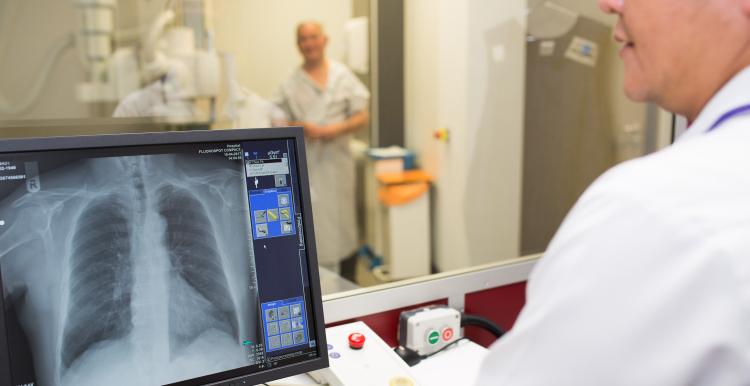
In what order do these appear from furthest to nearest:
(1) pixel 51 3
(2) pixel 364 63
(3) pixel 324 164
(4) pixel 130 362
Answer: (2) pixel 364 63, (3) pixel 324 164, (1) pixel 51 3, (4) pixel 130 362

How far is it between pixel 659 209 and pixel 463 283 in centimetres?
77

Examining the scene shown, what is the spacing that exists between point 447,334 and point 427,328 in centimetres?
5

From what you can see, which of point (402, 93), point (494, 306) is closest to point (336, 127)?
point (402, 93)

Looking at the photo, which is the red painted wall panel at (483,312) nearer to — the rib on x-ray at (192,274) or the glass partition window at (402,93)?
the rib on x-ray at (192,274)

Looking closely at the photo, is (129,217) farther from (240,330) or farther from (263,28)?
(263,28)

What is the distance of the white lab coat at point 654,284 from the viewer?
0.36m

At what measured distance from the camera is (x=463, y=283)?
1128 millimetres

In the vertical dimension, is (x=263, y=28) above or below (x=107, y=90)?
above

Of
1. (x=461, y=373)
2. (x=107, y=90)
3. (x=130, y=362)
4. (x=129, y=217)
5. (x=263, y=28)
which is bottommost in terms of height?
(x=461, y=373)

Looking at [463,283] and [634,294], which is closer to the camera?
[634,294]

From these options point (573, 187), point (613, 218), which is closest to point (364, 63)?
point (573, 187)

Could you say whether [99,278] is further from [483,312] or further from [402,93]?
[402,93]

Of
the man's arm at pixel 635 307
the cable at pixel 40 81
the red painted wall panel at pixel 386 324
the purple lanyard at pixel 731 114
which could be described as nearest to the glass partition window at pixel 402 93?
the cable at pixel 40 81

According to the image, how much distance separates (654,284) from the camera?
1.22 feet
